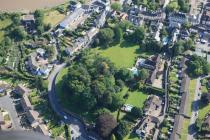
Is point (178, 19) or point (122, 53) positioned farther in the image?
point (178, 19)

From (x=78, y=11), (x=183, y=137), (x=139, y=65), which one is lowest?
(x=183, y=137)

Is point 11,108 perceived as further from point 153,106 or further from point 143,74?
point 153,106

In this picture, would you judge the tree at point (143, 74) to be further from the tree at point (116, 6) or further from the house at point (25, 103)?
the tree at point (116, 6)

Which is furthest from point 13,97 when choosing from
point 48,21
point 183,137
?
point 183,137

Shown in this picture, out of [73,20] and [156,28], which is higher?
[73,20]

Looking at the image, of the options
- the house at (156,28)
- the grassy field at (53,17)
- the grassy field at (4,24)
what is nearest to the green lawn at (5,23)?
the grassy field at (4,24)

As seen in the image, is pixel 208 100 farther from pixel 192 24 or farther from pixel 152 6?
pixel 152 6

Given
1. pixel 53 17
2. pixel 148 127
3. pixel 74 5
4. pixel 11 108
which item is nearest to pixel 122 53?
pixel 53 17
